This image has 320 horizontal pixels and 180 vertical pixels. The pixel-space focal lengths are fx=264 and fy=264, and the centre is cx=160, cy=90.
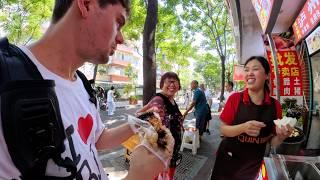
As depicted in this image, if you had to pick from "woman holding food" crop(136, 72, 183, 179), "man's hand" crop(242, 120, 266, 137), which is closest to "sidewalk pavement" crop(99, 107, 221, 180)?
"woman holding food" crop(136, 72, 183, 179)

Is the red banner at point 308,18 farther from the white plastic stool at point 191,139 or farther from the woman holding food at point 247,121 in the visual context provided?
the white plastic stool at point 191,139

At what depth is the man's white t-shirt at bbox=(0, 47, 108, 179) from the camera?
2.64ft

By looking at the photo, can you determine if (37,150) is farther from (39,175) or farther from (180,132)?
(180,132)

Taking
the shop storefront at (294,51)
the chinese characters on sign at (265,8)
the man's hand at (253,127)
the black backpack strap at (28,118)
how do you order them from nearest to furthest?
the black backpack strap at (28,118), the man's hand at (253,127), the chinese characters on sign at (265,8), the shop storefront at (294,51)

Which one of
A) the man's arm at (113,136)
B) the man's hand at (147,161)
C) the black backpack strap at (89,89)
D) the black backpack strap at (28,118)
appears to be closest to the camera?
the black backpack strap at (28,118)

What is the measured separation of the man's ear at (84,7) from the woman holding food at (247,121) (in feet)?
6.35

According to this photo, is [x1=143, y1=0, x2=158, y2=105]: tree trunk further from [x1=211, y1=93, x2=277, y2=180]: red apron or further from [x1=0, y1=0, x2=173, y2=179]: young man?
[x1=0, y1=0, x2=173, y2=179]: young man

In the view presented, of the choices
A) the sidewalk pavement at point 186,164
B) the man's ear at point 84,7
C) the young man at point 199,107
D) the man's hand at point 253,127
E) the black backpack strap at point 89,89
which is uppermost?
the man's ear at point 84,7

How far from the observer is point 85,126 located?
119 centimetres

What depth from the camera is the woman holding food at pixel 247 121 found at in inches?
105

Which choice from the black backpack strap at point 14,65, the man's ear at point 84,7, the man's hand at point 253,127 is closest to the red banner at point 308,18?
the man's hand at point 253,127

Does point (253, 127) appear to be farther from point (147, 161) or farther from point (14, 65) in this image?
point (14, 65)

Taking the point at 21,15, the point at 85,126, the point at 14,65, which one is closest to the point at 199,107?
the point at 85,126

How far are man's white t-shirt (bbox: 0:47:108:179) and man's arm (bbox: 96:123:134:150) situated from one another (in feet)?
0.76
